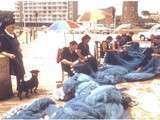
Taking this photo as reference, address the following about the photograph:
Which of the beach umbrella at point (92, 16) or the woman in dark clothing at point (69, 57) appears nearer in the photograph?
the woman in dark clothing at point (69, 57)

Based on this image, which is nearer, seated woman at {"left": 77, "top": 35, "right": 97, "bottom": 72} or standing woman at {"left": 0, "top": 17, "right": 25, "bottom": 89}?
standing woman at {"left": 0, "top": 17, "right": 25, "bottom": 89}

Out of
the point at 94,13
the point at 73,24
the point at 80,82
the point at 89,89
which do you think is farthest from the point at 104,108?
the point at 94,13

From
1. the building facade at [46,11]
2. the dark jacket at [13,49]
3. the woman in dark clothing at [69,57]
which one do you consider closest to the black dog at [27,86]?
the dark jacket at [13,49]

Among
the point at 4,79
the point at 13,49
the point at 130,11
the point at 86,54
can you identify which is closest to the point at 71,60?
the point at 86,54

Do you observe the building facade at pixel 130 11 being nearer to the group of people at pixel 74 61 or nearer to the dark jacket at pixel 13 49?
the group of people at pixel 74 61

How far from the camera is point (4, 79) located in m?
8.64

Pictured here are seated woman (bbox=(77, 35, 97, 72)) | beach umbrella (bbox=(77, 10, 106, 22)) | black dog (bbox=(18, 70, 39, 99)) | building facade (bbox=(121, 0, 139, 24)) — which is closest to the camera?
black dog (bbox=(18, 70, 39, 99))

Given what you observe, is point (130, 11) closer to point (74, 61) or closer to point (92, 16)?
point (92, 16)

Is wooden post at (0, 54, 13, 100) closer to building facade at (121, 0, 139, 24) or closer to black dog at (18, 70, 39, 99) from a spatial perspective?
black dog at (18, 70, 39, 99)

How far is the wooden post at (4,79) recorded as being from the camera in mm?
8570

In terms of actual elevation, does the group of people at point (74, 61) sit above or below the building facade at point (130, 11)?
below

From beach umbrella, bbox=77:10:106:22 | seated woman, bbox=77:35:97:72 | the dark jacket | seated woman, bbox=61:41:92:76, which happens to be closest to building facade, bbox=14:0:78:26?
beach umbrella, bbox=77:10:106:22

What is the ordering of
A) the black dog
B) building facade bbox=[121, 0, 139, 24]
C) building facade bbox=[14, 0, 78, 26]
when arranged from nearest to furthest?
the black dog → building facade bbox=[121, 0, 139, 24] → building facade bbox=[14, 0, 78, 26]

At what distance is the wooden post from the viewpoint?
8570mm
